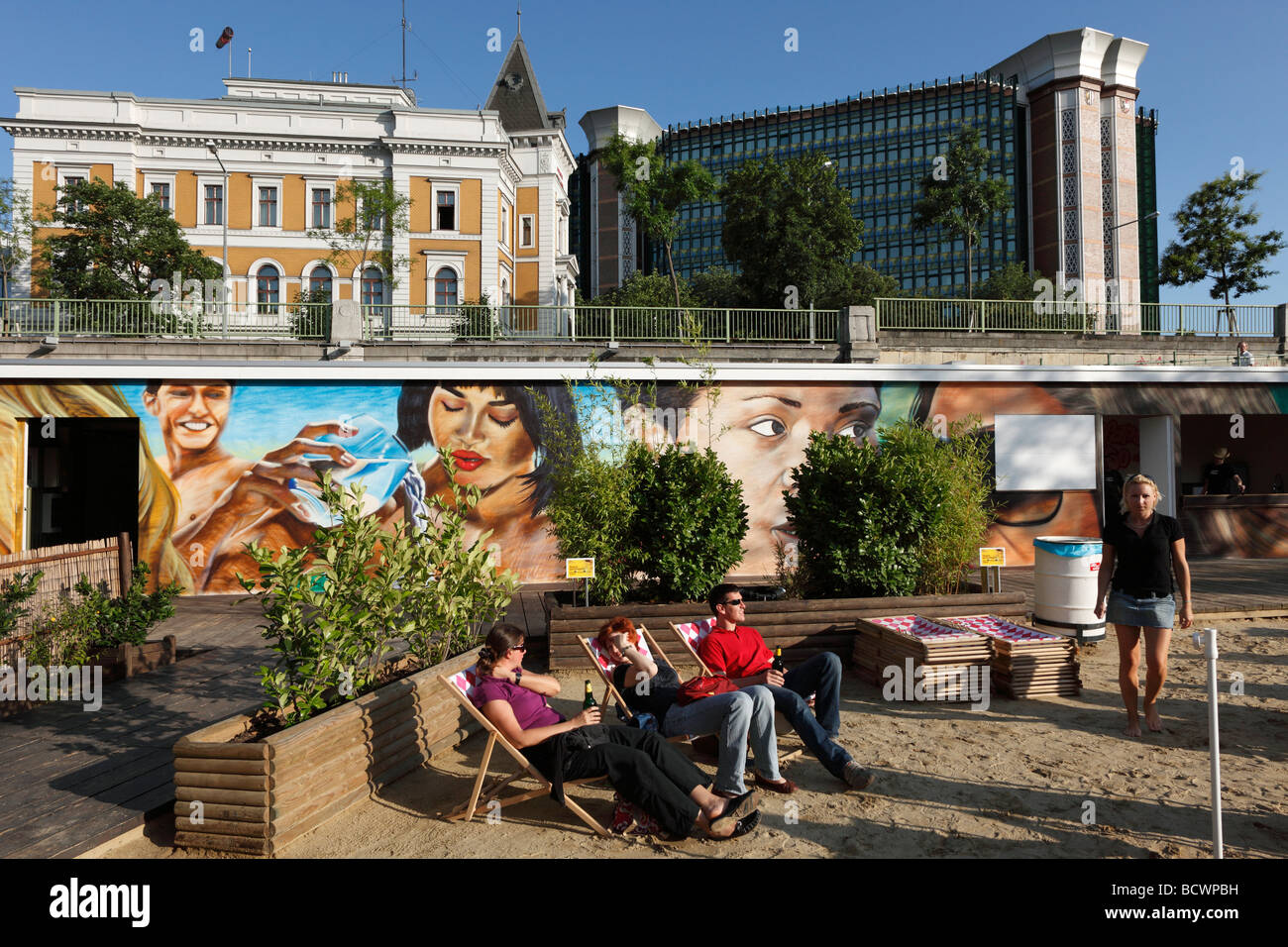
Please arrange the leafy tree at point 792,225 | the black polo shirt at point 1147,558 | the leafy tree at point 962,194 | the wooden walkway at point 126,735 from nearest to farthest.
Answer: the wooden walkway at point 126,735
the black polo shirt at point 1147,558
the leafy tree at point 962,194
the leafy tree at point 792,225

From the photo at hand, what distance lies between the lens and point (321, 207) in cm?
A: 4819

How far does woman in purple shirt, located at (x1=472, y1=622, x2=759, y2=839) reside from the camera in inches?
149

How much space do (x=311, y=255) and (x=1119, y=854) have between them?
5206 centimetres

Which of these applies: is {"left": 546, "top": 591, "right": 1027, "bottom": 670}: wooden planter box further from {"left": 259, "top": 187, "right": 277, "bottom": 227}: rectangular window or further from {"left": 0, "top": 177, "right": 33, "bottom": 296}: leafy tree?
{"left": 259, "top": 187, "right": 277, "bottom": 227}: rectangular window

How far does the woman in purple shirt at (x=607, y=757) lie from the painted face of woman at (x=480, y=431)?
737 cm

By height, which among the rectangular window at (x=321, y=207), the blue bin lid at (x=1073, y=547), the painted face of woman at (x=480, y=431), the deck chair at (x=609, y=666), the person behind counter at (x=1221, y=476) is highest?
the rectangular window at (x=321, y=207)

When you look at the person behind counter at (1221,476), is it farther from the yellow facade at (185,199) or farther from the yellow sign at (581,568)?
the yellow facade at (185,199)

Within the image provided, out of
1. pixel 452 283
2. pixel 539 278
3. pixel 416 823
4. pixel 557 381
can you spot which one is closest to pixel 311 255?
pixel 452 283

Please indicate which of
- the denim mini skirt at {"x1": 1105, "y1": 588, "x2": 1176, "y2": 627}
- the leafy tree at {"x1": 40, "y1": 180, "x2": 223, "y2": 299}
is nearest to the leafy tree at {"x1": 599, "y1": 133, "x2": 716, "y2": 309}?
the leafy tree at {"x1": 40, "y1": 180, "x2": 223, "y2": 299}

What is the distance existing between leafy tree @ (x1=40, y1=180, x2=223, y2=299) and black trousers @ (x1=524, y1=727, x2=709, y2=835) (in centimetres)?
4155

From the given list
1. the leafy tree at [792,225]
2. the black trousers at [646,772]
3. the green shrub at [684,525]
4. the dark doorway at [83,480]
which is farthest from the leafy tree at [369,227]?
the black trousers at [646,772]

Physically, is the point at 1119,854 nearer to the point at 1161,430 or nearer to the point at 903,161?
the point at 1161,430

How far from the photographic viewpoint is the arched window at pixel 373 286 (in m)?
46.8

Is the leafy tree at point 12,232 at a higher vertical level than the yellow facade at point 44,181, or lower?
lower
